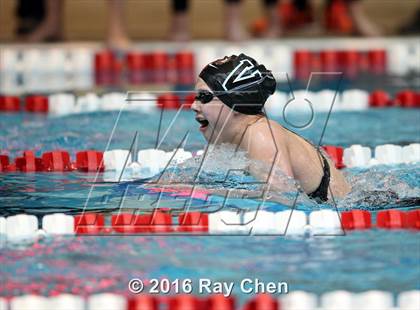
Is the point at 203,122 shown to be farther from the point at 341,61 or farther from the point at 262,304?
the point at 341,61

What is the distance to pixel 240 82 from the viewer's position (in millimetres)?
3996

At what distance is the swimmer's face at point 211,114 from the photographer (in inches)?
155

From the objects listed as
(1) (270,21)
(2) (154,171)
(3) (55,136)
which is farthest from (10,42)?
(2) (154,171)

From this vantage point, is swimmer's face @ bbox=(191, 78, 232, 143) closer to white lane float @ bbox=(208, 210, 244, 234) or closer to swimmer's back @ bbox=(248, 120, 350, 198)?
swimmer's back @ bbox=(248, 120, 350, 198)

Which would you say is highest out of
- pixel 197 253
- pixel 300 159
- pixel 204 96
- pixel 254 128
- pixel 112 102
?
pixel 204 96

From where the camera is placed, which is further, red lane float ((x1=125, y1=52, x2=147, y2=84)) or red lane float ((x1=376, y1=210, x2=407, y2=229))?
red lane float ((x1=125, y1=52, x2=147, y2=84))

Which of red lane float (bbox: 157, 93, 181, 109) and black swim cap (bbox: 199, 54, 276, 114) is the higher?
black swim cap (bbox: 199, 54, 276, 114)

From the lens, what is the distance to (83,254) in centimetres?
340

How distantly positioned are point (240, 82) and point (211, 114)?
166 millimetres

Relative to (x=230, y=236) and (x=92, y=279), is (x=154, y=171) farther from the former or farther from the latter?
(x=92, y=279)

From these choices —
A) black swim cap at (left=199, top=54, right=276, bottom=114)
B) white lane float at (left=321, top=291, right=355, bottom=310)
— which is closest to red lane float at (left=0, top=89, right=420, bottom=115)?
black swim cap at (left=199, top=54, right=276, bottom=114)

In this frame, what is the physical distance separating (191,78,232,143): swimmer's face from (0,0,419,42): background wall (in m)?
4.39

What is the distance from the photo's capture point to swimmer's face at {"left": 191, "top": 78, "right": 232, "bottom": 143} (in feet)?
12.9

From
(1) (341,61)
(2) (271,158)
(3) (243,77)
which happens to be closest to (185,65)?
(1) (341,61)
